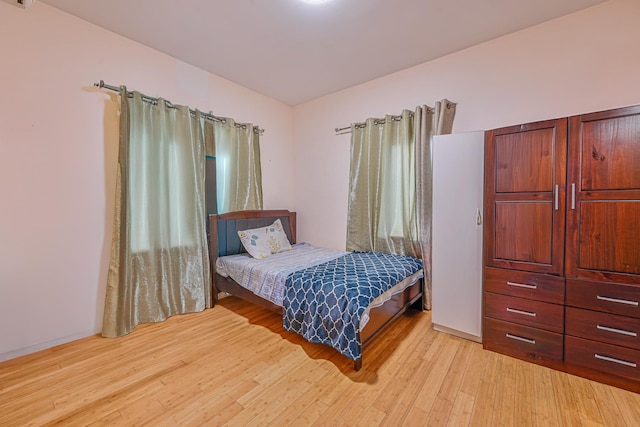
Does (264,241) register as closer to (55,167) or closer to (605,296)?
(55,167)

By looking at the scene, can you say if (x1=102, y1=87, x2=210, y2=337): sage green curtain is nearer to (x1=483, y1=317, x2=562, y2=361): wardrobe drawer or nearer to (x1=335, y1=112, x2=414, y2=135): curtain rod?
(x1=335, y1=112, x2=414, y2=135): curtain rod

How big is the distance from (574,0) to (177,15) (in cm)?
310

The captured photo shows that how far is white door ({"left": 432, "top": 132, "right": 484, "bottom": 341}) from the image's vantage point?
2.18 m

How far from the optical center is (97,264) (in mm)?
2314

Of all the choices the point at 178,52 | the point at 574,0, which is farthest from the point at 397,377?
the point at 178,52

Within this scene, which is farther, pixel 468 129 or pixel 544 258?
pixel 468 129

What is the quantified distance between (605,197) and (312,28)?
2502mm

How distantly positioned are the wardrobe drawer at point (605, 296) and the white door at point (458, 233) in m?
0.57

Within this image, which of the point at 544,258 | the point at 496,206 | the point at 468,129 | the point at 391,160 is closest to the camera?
the point at 544,258

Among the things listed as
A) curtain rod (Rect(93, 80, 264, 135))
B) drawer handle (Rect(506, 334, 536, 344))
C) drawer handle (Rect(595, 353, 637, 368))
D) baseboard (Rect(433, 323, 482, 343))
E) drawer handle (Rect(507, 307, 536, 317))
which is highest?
curtain rod (Rect(93, 80, 264, 135))

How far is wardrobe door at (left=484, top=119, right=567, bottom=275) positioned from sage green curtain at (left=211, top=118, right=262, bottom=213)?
2.63 m

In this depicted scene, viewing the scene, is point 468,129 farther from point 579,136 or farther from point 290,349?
point 290,349

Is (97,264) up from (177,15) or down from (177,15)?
down

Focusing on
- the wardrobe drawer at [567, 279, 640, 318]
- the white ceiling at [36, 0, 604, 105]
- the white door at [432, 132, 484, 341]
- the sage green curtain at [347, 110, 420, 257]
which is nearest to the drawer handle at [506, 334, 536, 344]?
the white door at [432, 132, 484, 341]
